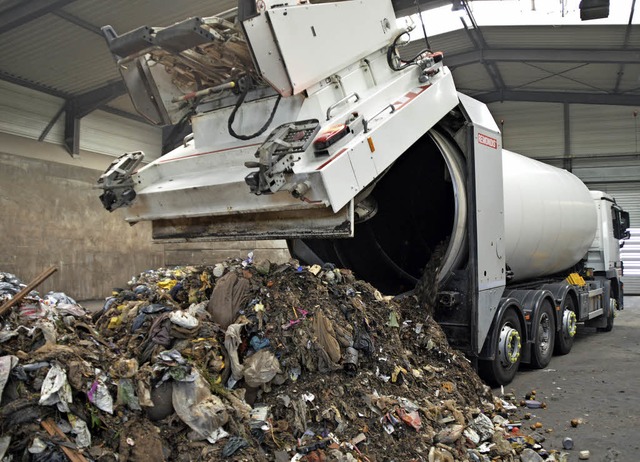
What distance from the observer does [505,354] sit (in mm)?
A: 4906

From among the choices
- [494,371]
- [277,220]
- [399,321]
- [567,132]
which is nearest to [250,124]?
[277,220]

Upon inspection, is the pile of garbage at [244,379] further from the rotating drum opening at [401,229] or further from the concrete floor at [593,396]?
the rotating drum opening at [401,229]

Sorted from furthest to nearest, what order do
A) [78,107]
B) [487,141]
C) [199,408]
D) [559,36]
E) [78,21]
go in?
[78,107] < [559,36] < [78,21] < [487,141] < [199,408]

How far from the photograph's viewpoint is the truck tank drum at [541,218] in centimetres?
545

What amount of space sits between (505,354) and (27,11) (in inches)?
316

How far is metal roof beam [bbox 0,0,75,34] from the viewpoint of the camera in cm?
769

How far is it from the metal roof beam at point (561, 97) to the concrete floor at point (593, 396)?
322 inches

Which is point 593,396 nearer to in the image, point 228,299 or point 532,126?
point 228,299

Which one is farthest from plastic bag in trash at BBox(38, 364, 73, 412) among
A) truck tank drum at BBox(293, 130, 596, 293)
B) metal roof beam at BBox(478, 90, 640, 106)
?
metal roof beam at BBox(478, 90, 640, 106)

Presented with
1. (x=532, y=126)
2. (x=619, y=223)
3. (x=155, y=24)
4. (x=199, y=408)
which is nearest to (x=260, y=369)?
(x=199, y=408)

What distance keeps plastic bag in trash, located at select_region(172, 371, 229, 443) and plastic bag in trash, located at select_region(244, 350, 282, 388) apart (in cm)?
29

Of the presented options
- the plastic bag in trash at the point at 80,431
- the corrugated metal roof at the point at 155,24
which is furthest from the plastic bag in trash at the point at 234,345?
the corrugated metal roof at the point at 155,24

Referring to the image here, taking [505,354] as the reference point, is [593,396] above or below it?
below

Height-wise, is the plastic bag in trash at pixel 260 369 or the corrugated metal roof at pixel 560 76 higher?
the plastic bag in trash at pixel 260 369
